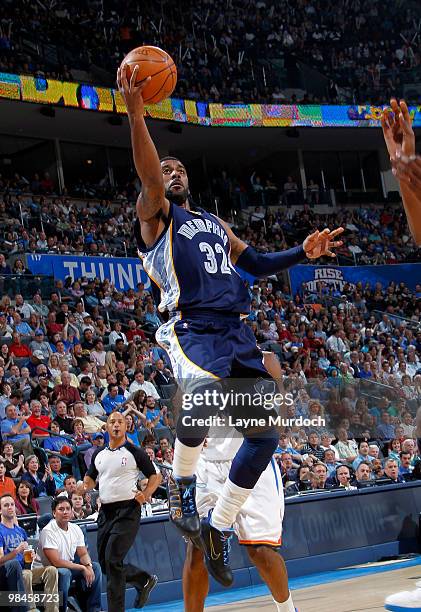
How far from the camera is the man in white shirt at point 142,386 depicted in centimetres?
Answer: 1486

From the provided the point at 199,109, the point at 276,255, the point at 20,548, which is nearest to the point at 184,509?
the point at 276,255

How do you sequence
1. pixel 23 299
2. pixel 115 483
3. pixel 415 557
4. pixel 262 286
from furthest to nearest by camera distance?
pixel 262 286 → pixel 23 299 → pixel 415 557 → pixel 115 483

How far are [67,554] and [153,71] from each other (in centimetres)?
575

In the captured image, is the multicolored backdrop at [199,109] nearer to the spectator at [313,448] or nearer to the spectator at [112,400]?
the spectator at [112,400]

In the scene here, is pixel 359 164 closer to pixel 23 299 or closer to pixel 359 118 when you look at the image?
pixel 359 118

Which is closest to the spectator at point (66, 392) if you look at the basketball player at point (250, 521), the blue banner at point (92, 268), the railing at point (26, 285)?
the railing at point (26, 285)

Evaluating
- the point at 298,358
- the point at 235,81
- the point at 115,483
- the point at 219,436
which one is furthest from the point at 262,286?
the point at 219,436

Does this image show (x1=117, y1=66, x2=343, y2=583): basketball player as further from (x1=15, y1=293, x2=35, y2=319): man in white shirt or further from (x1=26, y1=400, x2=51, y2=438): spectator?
(x1=15, y1=293, x2=35, y2=319): man in white shirt

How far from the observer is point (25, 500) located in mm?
10094

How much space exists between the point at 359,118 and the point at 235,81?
4341 millimetres

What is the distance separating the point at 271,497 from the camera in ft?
19.7

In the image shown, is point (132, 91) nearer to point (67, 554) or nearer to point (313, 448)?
point (67, 554)

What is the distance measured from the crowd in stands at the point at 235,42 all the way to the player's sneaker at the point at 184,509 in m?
19.7

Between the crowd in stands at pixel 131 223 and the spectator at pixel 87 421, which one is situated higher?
the crowd in stands at pixel 131 223
